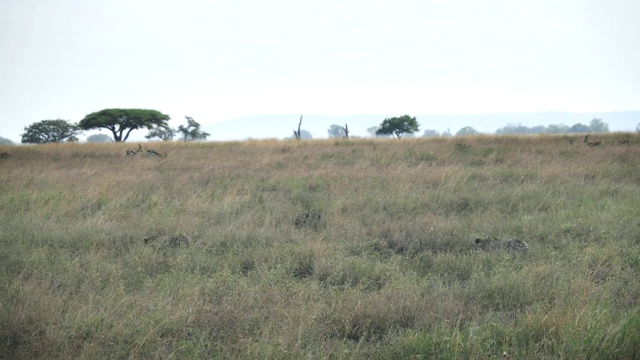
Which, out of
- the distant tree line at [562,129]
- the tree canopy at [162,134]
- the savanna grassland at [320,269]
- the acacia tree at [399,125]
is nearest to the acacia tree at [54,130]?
the tree canopy at [162,134]

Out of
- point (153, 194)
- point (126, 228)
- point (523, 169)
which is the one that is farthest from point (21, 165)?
point (523, 169)

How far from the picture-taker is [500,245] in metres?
6.28

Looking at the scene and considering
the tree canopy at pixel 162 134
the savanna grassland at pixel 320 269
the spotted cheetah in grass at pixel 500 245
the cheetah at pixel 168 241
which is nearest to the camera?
the savanna grassland at pixel 320 269

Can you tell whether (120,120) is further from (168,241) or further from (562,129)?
(562,129)

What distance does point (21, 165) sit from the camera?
53.1 ft

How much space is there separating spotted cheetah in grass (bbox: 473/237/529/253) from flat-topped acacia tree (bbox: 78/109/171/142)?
4149 cm

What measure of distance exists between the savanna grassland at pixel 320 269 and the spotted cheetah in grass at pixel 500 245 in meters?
0.13

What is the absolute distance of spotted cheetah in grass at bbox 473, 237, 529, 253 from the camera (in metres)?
6.19

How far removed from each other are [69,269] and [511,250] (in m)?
5.02

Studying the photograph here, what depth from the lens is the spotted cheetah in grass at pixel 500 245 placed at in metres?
6.19

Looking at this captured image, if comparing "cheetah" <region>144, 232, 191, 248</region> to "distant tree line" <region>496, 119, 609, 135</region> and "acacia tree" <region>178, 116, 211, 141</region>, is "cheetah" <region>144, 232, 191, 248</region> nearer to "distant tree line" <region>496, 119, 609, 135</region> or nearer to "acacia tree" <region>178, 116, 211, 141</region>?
"acacia tree" <region>178, 116, 211, 141</region>

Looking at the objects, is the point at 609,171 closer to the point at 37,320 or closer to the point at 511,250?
the point at 511,250

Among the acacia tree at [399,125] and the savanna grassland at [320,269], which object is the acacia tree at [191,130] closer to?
the acacia tree at [399,125]

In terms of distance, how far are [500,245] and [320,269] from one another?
2.37m
